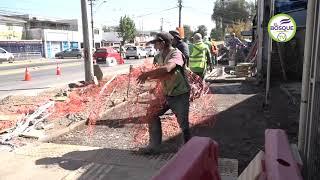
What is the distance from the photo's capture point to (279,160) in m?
3.11

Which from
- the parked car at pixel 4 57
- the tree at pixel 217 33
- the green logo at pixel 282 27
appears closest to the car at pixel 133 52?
the parked car at pixel 4 57

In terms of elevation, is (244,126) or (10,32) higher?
(10,32)

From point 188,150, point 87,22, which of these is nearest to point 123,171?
point 188,150

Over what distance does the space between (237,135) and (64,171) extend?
3.20m

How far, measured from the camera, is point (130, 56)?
49.2 m

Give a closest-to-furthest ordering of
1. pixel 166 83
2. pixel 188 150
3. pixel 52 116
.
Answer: pixel 188 150, pixel 166 83, pixel 52 116

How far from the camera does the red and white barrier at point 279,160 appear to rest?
2811 mm

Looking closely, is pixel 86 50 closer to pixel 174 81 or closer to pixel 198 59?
pixel 198 59

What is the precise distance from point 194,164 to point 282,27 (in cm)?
692

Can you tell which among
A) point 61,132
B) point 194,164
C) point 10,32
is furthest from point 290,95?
point 10,32

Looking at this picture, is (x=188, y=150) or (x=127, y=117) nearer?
(x=188, y=150)

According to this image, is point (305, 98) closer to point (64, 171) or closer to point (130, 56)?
point (64, 171)

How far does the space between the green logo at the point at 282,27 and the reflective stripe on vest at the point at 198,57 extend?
74.4 inches

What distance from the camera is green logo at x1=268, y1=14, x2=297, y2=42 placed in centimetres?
927
